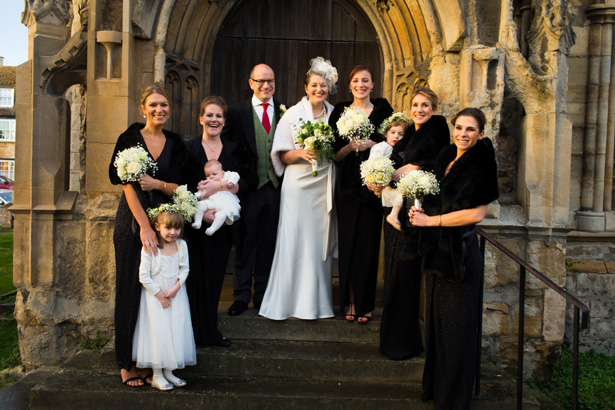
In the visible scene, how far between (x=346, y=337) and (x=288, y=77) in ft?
9.57

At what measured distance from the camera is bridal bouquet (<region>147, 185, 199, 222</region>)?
361 cm

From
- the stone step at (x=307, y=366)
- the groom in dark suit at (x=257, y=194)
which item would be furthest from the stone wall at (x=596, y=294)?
the groom in dark suit at (x=257, y=194)

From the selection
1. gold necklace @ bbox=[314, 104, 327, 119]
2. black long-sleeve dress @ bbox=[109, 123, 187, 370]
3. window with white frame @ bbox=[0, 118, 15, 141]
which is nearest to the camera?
black long-sleeve dress @ bbox=[109, 123, 187, 370]

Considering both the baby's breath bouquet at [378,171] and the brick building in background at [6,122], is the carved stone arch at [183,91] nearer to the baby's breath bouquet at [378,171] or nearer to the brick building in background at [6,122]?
the baby's breath bouquet at [378,171]

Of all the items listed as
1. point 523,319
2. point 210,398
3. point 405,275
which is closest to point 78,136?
point 210,398

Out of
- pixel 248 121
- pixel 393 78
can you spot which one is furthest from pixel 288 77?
pixel 248 121

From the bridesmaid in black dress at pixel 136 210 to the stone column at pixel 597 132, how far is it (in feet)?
13.2

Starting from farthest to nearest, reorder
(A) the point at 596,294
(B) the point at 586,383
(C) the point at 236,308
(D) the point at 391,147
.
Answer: (A) the point at 596,294, (B) the point at 586,383, (C) the point at 236,308, (D) the point at 391,147

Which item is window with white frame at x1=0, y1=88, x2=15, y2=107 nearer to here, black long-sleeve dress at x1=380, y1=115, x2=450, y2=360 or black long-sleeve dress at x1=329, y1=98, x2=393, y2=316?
black long-sleeve dress at x1=329, y1=98, x2=393, y2=316

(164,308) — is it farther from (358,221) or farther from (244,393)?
(358,221)

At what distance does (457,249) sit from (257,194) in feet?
5.73

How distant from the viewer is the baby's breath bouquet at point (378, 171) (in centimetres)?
363

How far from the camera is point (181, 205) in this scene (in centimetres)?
368

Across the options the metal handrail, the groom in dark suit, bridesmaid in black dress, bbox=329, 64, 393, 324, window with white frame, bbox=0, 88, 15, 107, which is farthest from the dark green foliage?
window with white frame, bbox=0, 88, 15, 107
